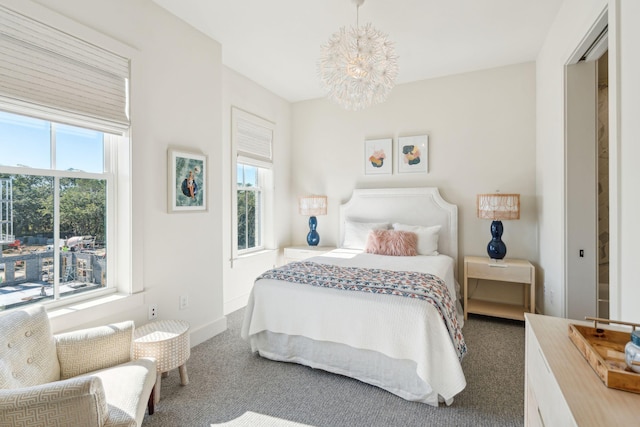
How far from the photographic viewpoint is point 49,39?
1.80 m

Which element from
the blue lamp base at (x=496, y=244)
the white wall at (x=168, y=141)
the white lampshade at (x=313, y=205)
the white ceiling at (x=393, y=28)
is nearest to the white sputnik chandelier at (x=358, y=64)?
the white ceiling at (x=393, y=28)

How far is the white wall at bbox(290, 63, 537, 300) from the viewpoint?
3.50 m

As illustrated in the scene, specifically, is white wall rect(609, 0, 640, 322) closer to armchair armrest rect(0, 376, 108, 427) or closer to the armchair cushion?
armchair armrest rect(0, 376, 108, 427)

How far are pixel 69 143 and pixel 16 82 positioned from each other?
44 cm

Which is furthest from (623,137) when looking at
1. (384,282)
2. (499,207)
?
(499,207)

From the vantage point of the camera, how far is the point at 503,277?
3170 mm

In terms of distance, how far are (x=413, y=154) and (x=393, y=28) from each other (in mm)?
1658

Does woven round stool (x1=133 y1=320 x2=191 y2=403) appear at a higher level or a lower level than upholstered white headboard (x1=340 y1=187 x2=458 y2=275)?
lower

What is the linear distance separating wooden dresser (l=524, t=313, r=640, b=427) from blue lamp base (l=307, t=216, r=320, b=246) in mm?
3292

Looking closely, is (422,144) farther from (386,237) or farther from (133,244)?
(133,244)

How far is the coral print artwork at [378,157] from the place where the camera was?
415 cm

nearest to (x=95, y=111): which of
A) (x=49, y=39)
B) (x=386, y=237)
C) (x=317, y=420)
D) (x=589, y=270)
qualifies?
(x=49, y=39)

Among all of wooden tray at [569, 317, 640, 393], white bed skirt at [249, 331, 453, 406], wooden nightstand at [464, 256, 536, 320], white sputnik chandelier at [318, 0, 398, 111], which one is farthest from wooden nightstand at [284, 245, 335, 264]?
wooden tray at [569, 317, 640, 393]

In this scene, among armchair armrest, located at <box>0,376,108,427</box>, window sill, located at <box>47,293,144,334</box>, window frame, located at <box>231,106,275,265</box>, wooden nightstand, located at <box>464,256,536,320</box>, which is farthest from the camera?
window frame, located at <box>231,106,275,265</box>
